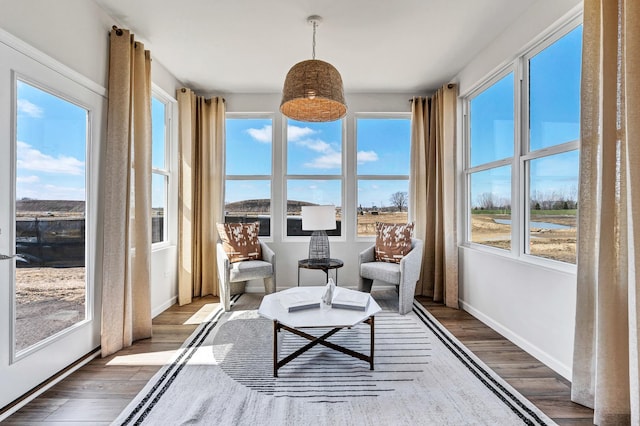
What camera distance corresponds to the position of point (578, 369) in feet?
6.28

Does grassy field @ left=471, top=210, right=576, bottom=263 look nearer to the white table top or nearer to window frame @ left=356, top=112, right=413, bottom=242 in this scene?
window frame @ left=356, top=112, right=413, bottom=242

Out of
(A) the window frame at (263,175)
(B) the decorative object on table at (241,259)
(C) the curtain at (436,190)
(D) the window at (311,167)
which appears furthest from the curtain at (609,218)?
(A) the window frame at (263,175)

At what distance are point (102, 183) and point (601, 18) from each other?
136 inches

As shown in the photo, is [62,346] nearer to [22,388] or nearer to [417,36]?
[22,388]

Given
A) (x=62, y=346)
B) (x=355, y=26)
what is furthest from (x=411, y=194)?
(x=62, y=346)

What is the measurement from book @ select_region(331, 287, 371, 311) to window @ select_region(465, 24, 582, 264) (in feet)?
4.90

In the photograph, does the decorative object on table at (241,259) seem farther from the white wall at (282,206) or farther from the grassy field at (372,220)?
the grassy field at (372,220)

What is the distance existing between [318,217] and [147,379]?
2.22 m

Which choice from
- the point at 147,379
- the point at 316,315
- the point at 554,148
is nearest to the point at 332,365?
the point at 316,315

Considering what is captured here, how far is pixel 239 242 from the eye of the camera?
399cm

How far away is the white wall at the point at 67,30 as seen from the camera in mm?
1924

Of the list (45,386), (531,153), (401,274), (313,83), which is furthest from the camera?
(401,274)

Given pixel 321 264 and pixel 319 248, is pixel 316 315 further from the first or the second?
pixel 319 248

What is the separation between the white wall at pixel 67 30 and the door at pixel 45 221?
0.37 feet
